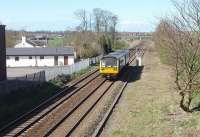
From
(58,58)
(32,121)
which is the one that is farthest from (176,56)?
(58,58)

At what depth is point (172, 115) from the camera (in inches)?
890

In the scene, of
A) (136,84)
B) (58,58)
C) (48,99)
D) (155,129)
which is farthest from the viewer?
(58,58)

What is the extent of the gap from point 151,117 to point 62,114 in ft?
18.0

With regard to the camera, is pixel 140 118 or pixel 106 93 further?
pixel 106 93

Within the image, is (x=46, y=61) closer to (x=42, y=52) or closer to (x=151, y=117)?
(x=42, y=52)

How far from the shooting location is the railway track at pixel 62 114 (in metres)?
20.8

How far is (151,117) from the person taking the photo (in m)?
22.8

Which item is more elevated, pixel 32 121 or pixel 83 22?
pixel 83 22

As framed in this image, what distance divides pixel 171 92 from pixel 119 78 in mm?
13226

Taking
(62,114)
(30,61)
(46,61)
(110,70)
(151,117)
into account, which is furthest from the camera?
(30,61)

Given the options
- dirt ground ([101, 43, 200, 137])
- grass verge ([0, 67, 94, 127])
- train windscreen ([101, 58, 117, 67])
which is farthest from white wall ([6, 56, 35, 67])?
dirt ground ([101, 43, 200, 137])

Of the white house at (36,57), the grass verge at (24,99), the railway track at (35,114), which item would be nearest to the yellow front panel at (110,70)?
the grass verge at (24,99)

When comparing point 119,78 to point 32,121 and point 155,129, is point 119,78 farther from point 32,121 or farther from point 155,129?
point 155,129

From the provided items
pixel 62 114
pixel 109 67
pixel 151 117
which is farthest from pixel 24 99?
pixel 109 67
